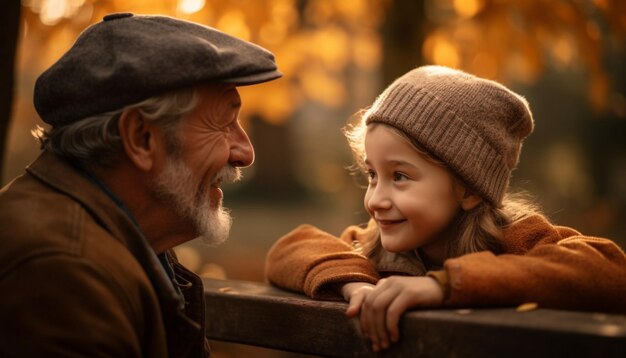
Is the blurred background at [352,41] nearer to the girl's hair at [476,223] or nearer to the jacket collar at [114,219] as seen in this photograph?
the girl's hair at [476,223]

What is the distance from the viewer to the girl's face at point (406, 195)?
2.57m

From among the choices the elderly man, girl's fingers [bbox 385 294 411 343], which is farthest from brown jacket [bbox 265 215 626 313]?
the elderly man

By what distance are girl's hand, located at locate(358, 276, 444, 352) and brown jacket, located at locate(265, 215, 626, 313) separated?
50mm

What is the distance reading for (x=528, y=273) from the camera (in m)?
2.05

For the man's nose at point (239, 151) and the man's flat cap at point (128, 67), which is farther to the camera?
the man's nose at point (239, 151)

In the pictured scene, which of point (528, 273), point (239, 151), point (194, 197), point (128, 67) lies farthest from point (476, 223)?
point (128, 67)

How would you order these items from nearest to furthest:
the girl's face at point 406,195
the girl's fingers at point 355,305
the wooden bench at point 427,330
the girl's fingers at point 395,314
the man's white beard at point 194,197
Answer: the wooden bench at point 427,330 < the girl's fingers at point 395,314 < the girl's fingers at point 355,305 < the man's white beard at point 194,197 < the girl's face at point 406,195

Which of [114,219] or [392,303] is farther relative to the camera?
[114,219]

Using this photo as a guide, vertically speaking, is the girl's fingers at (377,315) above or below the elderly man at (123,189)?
below

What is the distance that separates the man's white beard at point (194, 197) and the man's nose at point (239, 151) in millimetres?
32

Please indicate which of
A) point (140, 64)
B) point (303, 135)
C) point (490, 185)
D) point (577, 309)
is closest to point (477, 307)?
point (577, 309)

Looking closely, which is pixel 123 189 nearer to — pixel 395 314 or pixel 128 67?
pixel 128 67

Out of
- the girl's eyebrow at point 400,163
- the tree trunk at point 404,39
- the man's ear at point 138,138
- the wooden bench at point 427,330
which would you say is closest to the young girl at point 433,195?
the girl's eyebrow at point 400,163

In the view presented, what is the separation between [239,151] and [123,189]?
1.51 feet
